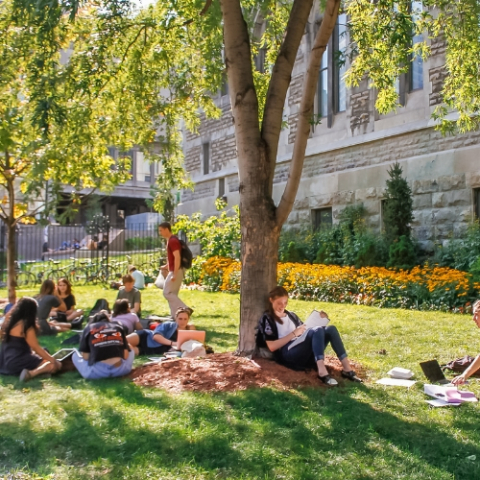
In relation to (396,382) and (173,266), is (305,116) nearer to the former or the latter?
(396,382)

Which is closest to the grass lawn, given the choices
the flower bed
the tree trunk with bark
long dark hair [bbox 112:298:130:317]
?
the tree trunk with bark

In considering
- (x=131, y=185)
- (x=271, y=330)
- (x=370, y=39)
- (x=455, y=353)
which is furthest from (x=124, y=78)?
(x=131, y=185)

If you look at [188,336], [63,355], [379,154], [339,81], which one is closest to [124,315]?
[188,336]

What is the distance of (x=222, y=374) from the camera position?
6.26 metres

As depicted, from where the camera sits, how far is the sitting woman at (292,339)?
248 inches

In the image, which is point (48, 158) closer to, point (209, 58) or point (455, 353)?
point (209, 58)

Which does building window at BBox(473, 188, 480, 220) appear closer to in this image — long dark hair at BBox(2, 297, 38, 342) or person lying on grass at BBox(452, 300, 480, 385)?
person lying on grass at BBox(452, 300, 480, 385)

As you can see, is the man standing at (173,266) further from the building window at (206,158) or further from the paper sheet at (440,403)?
the building window at (206,158)

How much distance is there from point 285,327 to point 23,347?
2938mm

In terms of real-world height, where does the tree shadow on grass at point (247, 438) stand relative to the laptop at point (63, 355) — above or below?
below

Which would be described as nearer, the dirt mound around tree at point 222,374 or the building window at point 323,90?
the dirt mound around tree at point 222,374

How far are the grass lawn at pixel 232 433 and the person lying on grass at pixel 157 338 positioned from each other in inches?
61.6

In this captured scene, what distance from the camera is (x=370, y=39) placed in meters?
9.22

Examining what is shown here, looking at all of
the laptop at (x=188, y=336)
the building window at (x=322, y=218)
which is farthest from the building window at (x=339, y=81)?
the laptop at (x=188, y=336)
